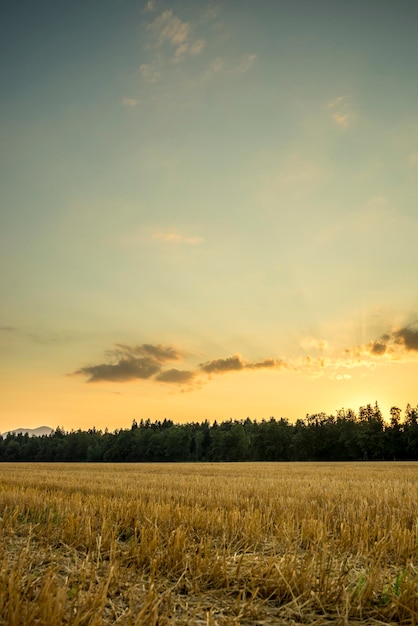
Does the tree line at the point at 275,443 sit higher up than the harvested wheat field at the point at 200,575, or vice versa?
the harvested wheat field at the point at 200,575

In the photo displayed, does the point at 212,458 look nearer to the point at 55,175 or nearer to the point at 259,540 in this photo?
the point at 55,175

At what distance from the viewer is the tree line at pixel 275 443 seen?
97581 millimetres

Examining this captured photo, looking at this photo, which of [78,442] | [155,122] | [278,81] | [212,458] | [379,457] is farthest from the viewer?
[78,442]

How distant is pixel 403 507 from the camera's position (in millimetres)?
8914

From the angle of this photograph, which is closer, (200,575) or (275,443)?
(200,575)

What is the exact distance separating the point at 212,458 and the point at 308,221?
9571cm

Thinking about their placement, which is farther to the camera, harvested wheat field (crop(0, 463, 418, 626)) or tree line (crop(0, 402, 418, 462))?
tree line (crop(0, 402, 418, 462))

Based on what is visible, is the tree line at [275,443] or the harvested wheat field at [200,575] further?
the tree line at [275,443]

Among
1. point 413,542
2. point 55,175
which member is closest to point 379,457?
point 55,175

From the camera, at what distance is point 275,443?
111m

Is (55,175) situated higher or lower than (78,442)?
higher

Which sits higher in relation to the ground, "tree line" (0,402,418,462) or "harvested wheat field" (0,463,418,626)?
"harvested wheat field" (0,463,418,626)

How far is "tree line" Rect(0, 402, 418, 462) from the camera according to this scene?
9758cm

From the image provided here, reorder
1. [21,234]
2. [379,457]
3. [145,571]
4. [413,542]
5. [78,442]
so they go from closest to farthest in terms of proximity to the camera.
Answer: [145,571]
[413,542]
[21,234]
[379,457]
[78,442]
